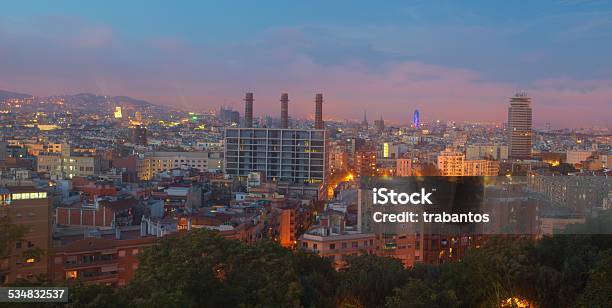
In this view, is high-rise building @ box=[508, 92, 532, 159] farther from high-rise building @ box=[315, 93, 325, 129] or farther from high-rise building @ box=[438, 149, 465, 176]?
high-rise building @ box=[315, 93, 325, 129]

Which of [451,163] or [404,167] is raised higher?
[451,163]

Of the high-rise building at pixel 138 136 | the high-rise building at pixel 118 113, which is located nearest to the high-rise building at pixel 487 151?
the high-rise building at pixel 138 136

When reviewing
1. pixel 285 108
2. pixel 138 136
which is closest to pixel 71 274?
pixel 285 108

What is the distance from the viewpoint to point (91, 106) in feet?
197

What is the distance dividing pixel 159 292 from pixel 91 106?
58006 mm

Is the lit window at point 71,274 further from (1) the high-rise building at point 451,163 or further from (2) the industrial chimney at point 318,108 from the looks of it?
(1) the high-rise building at point 451,163

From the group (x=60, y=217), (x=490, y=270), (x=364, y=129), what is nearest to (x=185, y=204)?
(x=60, y=217)

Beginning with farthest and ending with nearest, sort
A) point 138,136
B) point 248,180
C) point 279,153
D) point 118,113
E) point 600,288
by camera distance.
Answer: point 118,113
point 138,136
point 279,153
point 248,180
point 600,288

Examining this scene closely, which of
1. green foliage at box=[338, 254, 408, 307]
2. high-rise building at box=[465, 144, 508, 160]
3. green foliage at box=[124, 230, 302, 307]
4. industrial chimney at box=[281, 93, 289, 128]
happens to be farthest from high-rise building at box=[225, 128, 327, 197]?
green foliage at box=[124, 230, 302, 307]

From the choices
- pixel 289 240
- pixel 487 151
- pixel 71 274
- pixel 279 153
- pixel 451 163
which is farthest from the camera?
pixel 487 151

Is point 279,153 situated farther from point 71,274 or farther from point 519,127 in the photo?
point 519,127

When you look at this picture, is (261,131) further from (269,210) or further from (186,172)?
(269,210)

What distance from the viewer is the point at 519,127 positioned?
43.7 metres

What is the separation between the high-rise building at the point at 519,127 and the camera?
136ft
